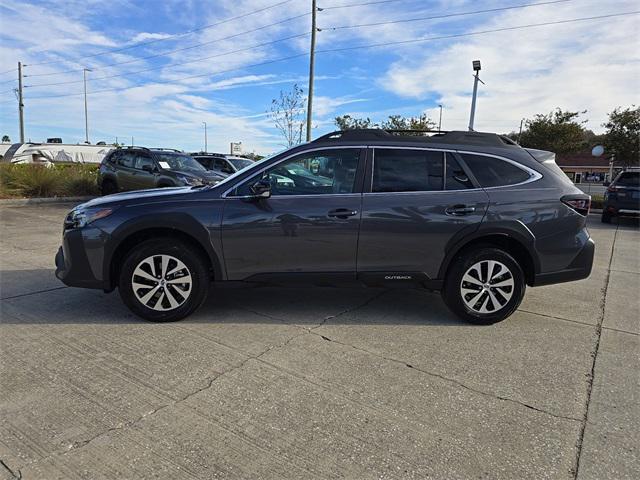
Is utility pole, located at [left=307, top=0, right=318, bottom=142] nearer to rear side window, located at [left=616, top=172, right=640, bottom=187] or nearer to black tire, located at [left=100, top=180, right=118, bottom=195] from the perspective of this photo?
black tire, located at [left=100, top=180, right=118, bottom=195]

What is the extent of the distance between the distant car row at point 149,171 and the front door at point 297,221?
25.8 ft

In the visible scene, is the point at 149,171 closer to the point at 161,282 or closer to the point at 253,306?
the point at 253,306

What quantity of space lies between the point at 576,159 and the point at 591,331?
58.9m

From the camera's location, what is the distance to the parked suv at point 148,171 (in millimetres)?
12492

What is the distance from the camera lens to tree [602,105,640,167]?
26.0 meters

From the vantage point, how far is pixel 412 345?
392 cm

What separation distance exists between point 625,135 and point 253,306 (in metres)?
29.0

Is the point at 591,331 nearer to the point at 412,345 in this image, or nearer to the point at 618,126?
the point at 412,345

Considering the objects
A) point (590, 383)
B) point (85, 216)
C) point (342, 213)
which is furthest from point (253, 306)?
point (590, 383)

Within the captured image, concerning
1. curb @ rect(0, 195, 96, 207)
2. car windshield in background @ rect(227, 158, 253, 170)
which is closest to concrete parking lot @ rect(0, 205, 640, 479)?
curb @ rect(0, 195, 96, 207)

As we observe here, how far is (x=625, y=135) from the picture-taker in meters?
26.3

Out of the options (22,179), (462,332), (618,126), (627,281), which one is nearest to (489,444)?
(462,332)

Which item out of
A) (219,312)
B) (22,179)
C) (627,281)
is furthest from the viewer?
(22,179)

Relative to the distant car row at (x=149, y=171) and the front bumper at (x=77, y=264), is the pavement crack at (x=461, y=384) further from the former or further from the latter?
the distant car row at (x=149, y=171)
